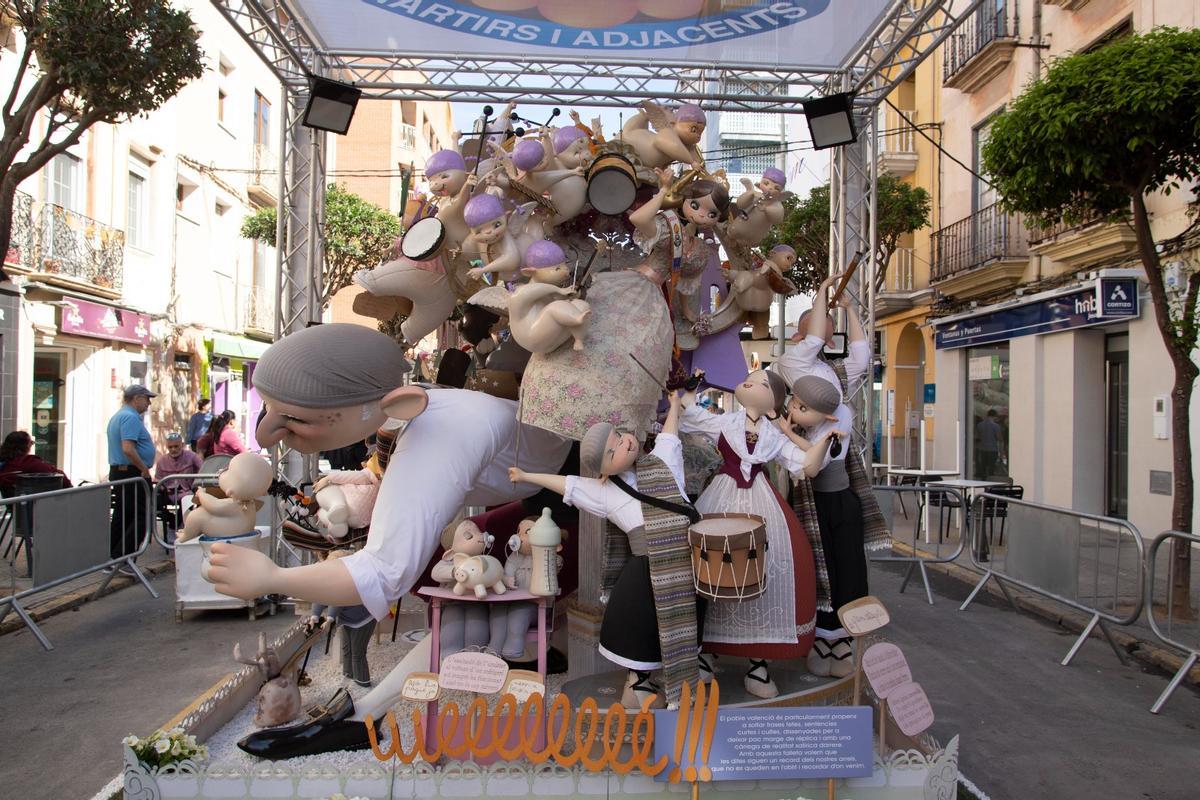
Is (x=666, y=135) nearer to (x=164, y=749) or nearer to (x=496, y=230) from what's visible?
(x=496, y=230)

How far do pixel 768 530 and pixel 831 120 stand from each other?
469 centimetres

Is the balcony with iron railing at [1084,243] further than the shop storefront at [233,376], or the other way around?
the shop storefront at [233,376]

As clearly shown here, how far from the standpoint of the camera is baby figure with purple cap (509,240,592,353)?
3.14 m

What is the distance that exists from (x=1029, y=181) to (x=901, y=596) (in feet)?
12.5

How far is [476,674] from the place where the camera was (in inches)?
114

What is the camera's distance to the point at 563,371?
330cm

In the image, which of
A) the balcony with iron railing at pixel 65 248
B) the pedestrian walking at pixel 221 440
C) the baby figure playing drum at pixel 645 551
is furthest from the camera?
the balcony with iron railing at pixel 65 248

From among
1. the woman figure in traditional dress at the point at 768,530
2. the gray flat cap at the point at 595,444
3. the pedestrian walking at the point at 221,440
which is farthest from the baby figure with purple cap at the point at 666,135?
the pedestrian walking at the point at 221,440

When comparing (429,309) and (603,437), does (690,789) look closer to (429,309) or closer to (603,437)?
(603,437)

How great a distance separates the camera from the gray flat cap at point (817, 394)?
3621 millimetres

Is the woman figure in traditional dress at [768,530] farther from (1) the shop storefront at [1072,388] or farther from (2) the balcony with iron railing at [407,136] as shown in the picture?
(2) the balcony with iron railing at [407,136]

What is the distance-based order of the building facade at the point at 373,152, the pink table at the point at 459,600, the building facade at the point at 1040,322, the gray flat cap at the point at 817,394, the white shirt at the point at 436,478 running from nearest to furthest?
the white shirt at the point at 436,478, the pink table at the point at 459,600, the gray flat cap at the point at 817,394, the building facade at the point at 1040,322, the building facade at the point at 373,152

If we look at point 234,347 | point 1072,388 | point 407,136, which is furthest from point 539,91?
point 407,136

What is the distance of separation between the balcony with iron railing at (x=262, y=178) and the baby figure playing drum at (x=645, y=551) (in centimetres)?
2086
